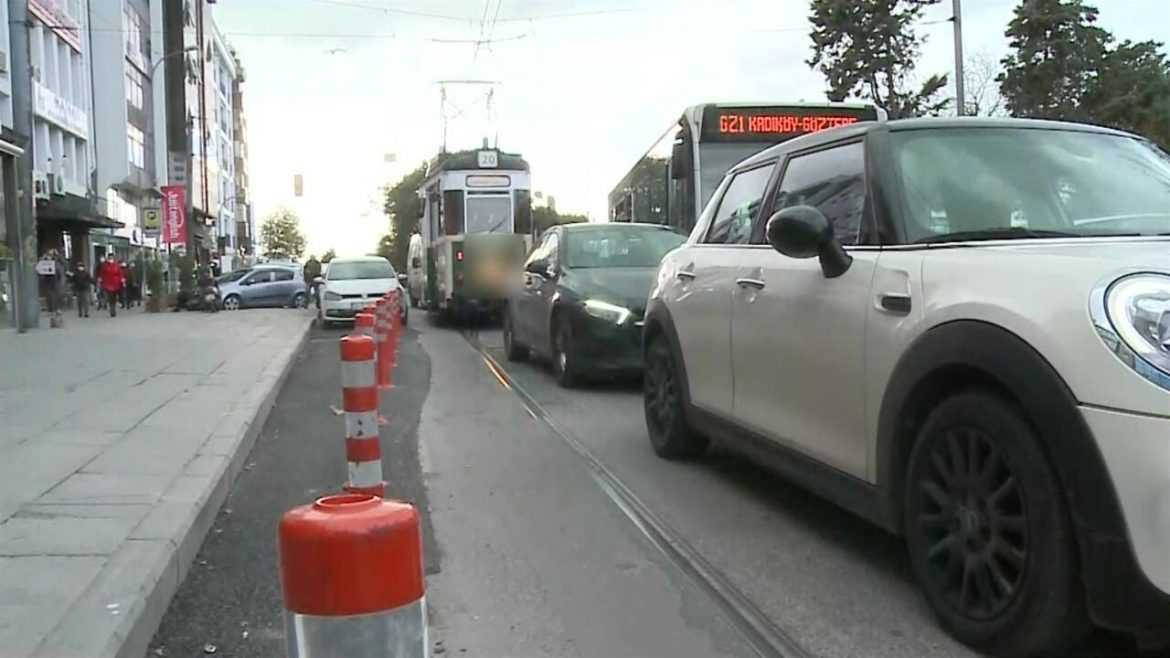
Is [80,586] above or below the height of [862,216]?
below

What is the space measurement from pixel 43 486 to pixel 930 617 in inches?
183

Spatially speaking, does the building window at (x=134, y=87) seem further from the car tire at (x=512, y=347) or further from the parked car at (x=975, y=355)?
the parked car at (x=975, y=355)

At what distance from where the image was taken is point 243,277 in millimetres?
34406

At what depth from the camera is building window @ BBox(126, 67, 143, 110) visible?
50.5m

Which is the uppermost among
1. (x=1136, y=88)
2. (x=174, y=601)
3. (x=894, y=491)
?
(x=1136, y=88)

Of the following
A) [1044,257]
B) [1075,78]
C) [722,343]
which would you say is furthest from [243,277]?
[1044,257]

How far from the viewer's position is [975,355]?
3.53 m

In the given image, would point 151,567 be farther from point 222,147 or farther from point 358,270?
point 222,147

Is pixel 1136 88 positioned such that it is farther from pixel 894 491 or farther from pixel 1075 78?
pixel 894 491

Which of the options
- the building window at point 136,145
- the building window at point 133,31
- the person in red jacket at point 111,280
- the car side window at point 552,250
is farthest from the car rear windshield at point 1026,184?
the building window at point 133,31

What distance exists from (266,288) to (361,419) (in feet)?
99.5

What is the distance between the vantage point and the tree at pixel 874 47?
37.1 meters

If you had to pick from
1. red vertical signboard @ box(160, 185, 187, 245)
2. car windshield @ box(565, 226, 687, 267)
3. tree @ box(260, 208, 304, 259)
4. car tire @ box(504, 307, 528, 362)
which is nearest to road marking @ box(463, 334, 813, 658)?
car windshield @ box(565, 226, 687, 267)

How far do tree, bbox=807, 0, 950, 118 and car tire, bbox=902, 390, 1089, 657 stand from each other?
114 ft
